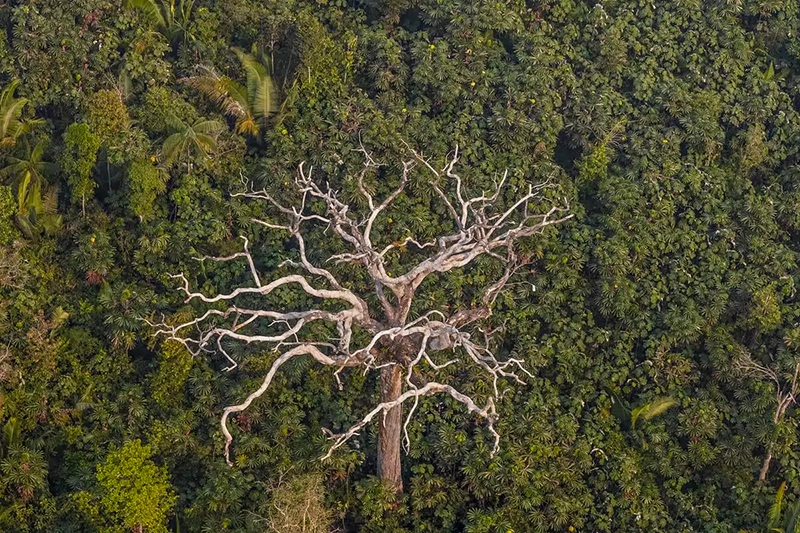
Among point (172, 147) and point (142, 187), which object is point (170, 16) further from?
point (142, 187)

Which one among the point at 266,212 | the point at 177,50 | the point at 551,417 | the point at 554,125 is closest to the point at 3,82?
the point at 177,50

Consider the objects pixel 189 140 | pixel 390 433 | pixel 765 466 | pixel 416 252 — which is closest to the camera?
pixel 390 433

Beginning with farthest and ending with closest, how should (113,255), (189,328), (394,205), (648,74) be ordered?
(648,74) < (394,205) < (113,255) < (189,328)

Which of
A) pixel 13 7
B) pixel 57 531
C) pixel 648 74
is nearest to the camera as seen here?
pixel 57 531

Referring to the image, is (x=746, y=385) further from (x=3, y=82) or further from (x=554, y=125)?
(x=3, y=82)

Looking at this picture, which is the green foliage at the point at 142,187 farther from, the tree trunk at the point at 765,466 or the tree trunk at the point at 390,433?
the tree trunk at the point at 765,466

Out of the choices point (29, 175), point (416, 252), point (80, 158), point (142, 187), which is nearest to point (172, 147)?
point (142, 187)
